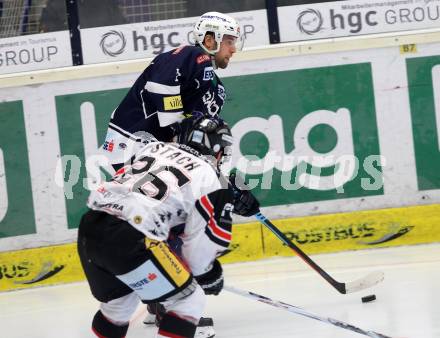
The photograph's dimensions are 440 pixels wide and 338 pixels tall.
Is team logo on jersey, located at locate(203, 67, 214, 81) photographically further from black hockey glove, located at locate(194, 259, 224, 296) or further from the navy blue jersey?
black hockey glove, located at locate(194, 259, 224, 296)

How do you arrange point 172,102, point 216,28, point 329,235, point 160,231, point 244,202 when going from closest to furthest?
point 160,231
point 244,202
point 172,102
point 216,28
point 329,235

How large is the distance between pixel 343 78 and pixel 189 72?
1985 millimetres

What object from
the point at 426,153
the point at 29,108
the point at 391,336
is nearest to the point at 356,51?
the point at 426,153

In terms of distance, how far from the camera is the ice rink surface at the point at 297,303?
13.1ft

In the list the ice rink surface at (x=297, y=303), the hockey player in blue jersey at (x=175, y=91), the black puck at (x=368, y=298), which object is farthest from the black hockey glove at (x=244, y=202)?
the black puck at (x=368, y=298)

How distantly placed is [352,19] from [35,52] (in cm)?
212

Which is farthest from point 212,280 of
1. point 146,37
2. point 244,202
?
point 146,37

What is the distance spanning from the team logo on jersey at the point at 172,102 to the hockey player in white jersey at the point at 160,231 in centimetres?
111

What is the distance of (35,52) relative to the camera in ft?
19.4

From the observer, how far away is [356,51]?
5934 mm

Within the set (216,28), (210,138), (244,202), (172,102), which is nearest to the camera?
(210,138)

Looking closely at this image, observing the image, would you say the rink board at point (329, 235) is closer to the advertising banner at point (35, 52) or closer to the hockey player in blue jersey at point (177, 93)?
the advertising banner at point (35, 52)

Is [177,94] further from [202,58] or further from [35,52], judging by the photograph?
[35,52]

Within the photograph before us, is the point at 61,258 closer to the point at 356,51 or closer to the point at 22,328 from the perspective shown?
the point at 22,328
